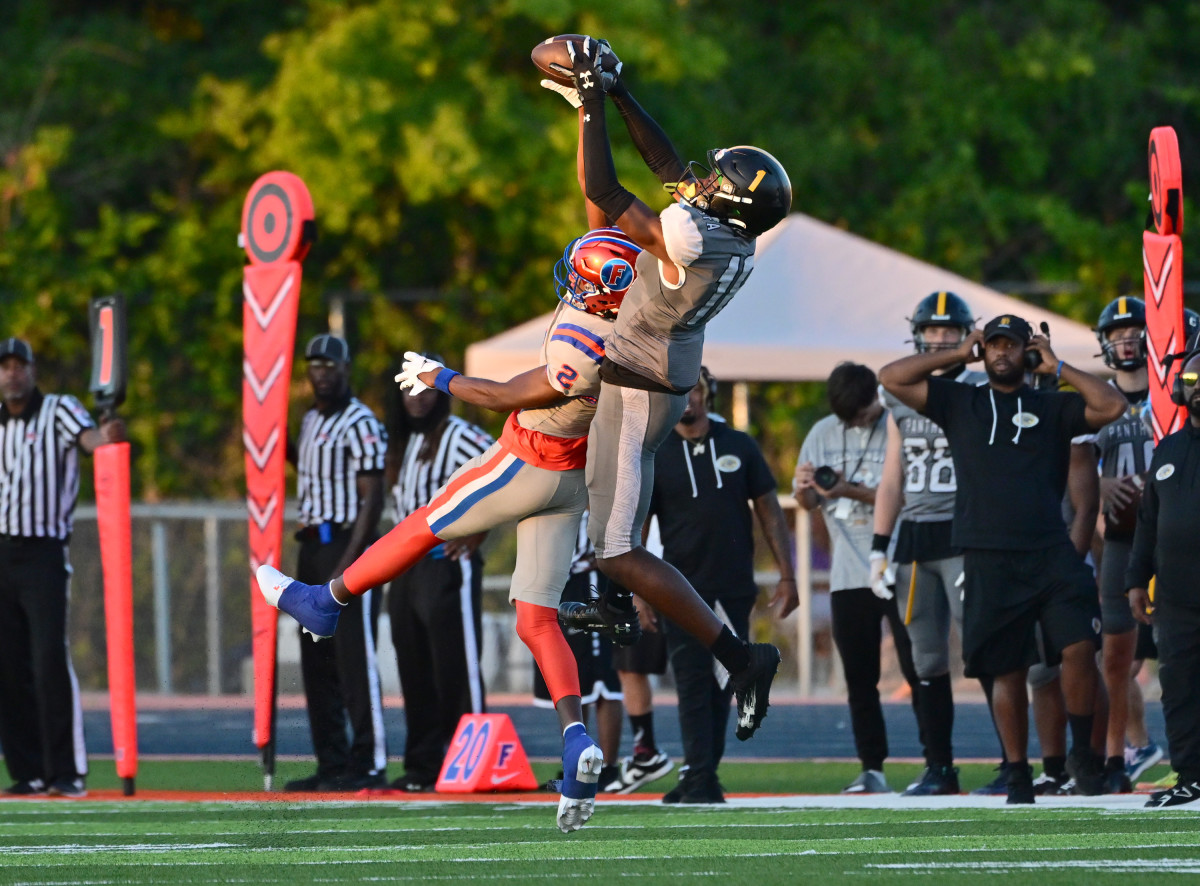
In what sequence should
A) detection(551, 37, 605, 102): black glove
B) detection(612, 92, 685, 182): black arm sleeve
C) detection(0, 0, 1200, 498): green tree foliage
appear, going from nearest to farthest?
detection(551, 37, 605, 102): black glove → detection(612, 92, 685, 182): black arm sleeve → detection(0, 0, 1200, 498): green tree foliage

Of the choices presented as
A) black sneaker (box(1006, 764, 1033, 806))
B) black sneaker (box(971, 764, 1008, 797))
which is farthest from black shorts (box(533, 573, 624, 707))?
black sneaker (box(1006, 764, 1033, 806))

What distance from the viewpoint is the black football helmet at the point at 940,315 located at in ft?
29.2

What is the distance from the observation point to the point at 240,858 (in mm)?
5930

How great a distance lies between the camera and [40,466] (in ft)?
30.4

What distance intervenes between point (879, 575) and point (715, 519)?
75cm

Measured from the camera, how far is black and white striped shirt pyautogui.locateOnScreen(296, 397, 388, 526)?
9.34 metres

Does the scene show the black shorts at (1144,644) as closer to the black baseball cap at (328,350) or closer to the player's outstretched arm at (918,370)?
the player's outstretched arm at (918,370)

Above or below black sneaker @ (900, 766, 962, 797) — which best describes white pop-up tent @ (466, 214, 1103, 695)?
above

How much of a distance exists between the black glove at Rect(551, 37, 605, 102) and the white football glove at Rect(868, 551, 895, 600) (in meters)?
3.20

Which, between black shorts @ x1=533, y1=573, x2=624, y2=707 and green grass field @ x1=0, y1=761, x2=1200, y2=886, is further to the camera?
black shorts @ x1=533, y1=573, x2=624, y2=707

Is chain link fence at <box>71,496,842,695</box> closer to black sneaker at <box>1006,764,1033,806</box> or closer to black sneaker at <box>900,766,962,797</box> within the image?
black sneaker at <box>900,766,962,797</box>

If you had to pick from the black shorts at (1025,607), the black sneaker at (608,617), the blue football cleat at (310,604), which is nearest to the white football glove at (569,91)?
the black sneaker at (608,617)

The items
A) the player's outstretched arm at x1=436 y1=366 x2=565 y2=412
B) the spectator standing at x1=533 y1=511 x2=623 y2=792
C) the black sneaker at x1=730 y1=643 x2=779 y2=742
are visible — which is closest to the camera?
the player's outstretched arm at x1=436 y1=366 x2=565 y2=412

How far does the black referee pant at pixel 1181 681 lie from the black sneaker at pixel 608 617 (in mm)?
2125
